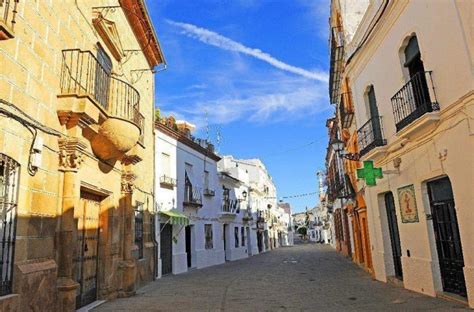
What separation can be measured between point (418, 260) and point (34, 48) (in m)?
8.32

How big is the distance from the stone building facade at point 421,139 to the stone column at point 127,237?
6188mm

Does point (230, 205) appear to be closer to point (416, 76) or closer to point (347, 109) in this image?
point (347, 109)

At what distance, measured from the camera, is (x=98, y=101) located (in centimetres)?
743

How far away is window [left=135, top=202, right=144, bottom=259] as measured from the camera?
10.3 meters

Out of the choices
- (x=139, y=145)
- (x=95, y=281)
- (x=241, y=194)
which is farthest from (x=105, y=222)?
(x=241, y=194)

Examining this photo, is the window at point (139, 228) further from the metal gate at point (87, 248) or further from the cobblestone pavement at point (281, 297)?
the metal gate at point (87, 248)

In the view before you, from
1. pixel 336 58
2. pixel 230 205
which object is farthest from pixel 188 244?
pixel 336 58

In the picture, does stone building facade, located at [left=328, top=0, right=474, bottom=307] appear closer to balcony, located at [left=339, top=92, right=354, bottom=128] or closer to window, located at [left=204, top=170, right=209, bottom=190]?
balcony, located at [left=339, top=92, right=354, bottom=128]

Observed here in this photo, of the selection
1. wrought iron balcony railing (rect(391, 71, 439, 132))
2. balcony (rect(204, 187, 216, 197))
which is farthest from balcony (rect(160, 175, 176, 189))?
wrought iron balcony railing (rect(391, 71, 439, 132))

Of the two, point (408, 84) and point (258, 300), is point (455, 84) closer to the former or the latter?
point (408, 84)

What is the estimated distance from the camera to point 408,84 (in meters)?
7.62

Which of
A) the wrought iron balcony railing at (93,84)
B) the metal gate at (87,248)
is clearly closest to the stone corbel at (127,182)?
the metal gate at (87,248)

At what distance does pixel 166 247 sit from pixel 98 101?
8.17 m

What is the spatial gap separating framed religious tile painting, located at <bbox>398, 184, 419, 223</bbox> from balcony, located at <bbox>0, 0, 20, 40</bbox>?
788cm
